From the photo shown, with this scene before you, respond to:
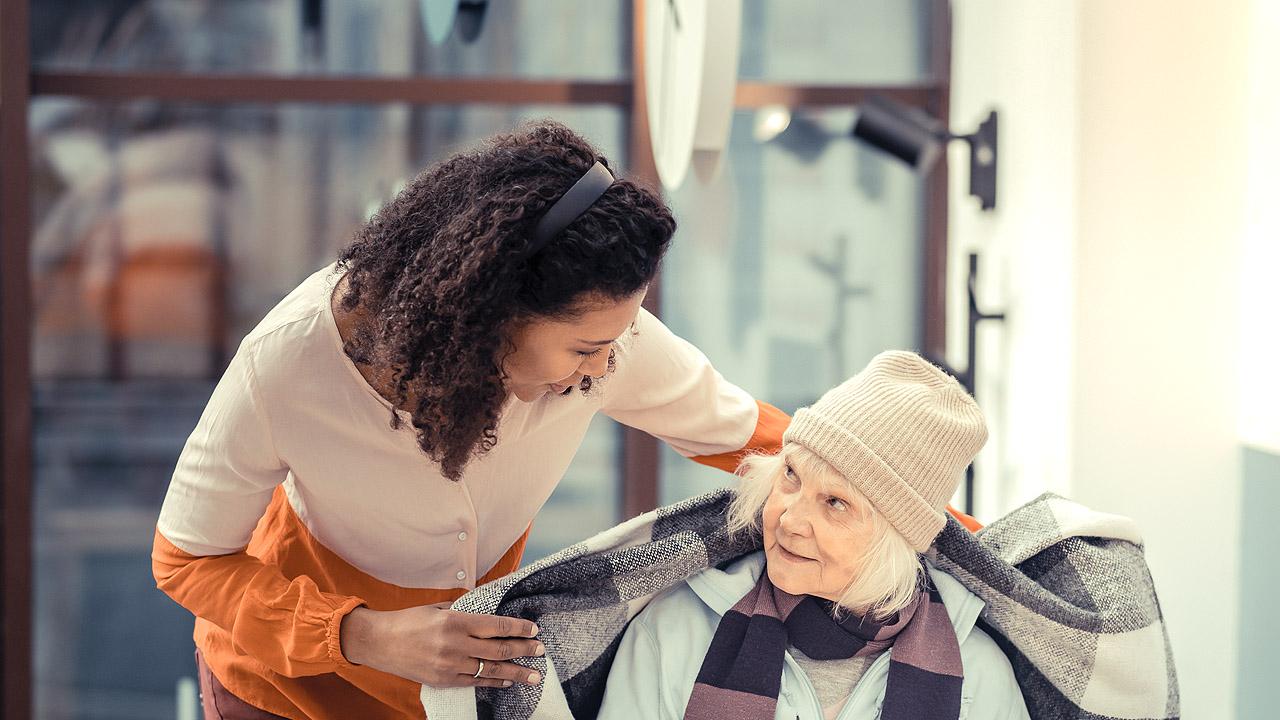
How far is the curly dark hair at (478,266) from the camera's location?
1.12m

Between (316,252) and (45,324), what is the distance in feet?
2.37

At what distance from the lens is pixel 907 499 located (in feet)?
4.70

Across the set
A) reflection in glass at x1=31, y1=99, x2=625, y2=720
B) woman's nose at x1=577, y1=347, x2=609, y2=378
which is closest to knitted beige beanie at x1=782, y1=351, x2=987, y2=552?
woman's nose at x1=577, y1=347, x2=609, y2=378

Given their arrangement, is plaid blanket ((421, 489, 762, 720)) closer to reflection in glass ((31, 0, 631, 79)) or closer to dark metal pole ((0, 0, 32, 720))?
reflection in glass ((31, 0, 631, 79))

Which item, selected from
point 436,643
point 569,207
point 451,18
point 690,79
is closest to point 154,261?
point 451,18

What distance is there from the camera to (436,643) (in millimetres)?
1251

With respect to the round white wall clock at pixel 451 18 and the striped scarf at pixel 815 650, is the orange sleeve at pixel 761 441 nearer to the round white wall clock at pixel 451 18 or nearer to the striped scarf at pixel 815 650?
the striped scarf at pixel 815 650

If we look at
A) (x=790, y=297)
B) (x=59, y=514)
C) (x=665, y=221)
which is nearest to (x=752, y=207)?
(x=790, y=297)

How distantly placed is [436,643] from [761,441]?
0.59 metres

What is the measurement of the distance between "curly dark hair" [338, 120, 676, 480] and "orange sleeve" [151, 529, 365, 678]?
236 mm

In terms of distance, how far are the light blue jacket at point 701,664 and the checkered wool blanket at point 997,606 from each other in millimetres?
26

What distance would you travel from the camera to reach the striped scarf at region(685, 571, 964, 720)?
56.1 inches

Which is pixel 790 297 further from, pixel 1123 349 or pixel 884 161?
pixel 1123 349

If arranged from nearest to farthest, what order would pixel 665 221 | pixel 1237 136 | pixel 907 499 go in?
pixel 665 221 < pixel 907 499 < pixel 1237 136
